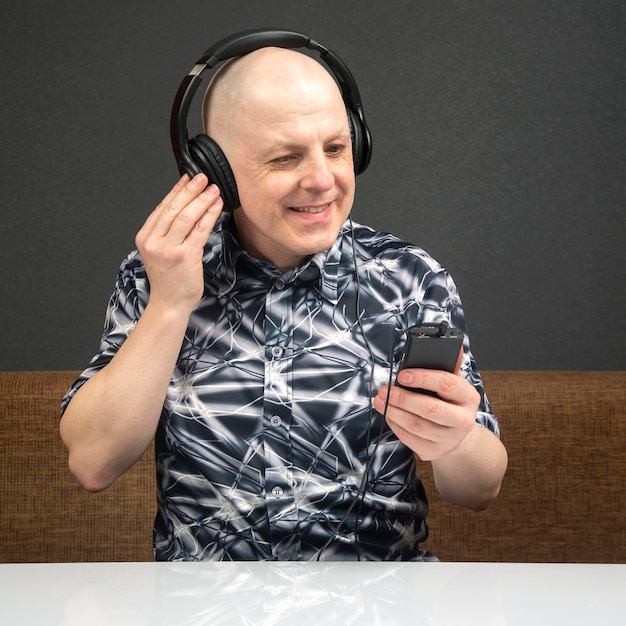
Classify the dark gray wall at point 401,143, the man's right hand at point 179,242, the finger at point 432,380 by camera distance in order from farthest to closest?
the dark gray wall at point 401,143 → the man's right hand at point 179,242 → the finger at point 432,380

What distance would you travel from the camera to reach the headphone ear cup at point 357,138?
128cm

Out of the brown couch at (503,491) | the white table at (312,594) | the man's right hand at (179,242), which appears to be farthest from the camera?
the brown couch at (503,491)

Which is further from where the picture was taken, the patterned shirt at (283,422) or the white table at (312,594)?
the patterned shirt at (283,422)

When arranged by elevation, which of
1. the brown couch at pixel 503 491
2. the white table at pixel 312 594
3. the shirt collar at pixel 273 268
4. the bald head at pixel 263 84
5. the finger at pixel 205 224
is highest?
the bald head at pixel 263 84

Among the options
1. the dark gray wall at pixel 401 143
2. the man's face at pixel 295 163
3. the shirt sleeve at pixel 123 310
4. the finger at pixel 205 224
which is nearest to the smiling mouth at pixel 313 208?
the man's face at pixel 295 163

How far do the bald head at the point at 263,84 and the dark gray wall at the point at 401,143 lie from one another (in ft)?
3.97

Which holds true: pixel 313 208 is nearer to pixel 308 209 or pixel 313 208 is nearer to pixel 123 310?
pixel 308 209

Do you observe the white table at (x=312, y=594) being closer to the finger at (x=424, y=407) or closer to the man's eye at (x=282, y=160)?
the finger at (x=424, y=407)

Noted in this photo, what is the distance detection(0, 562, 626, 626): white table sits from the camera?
31.5 inches

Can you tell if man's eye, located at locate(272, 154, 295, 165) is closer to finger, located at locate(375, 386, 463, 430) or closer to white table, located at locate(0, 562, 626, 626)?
finger, located at locate(375, 386, 463, 430)

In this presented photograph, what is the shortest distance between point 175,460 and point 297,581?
0.38 metres

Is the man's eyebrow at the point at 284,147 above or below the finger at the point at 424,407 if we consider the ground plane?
above

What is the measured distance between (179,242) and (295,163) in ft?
0.64

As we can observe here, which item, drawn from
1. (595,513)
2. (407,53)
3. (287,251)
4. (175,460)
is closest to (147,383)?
(175,460)
